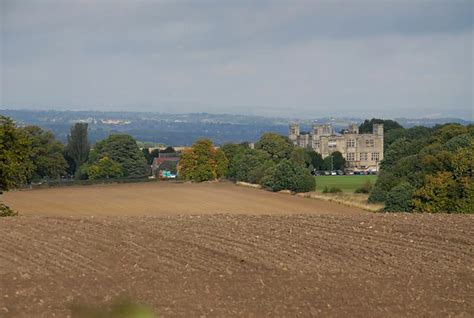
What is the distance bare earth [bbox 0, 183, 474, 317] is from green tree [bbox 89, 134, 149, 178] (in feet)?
206

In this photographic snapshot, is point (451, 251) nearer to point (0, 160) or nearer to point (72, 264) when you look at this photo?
point (72, 264)

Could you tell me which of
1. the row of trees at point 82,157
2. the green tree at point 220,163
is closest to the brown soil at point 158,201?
the row of trees at point 82,157

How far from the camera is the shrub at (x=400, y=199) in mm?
44475

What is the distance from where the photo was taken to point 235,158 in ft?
267

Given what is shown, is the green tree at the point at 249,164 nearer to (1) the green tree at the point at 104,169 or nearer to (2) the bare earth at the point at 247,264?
(1) the green tree at the point at 104,169

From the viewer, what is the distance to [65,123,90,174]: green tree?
295 feet

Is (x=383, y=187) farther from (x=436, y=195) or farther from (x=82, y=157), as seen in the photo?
(x=82, y=157)

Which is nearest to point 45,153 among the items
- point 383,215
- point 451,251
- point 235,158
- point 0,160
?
point 235,158

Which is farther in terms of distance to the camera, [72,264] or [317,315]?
[72,264]

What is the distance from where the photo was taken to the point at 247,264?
1545 cm

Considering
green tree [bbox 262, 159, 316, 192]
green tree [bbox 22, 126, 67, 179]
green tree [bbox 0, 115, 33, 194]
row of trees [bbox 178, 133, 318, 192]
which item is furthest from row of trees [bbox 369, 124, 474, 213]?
green tree [bbox 22, 126, 67, 179]

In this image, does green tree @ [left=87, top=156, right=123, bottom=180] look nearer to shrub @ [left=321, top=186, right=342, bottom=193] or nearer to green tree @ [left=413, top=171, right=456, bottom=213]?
shrub @ [left=321, top=186, right=342, bottom=193]

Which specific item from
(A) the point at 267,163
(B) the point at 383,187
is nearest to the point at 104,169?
(A) the point at 267,163

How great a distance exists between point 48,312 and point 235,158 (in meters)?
70.4
